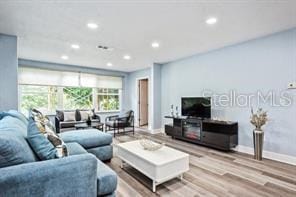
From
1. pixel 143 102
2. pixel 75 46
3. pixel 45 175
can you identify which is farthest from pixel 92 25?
pixel 143 102

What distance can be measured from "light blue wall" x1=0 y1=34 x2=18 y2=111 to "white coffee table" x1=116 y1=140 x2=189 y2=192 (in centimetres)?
259

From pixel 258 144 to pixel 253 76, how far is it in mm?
1429

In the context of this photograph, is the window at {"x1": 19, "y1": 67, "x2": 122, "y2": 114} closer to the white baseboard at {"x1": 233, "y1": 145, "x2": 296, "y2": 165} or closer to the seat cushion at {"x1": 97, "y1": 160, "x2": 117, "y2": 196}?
the seat cushion at {"x1": 97, "y1": 160, "x2": 117, "y2": 196}

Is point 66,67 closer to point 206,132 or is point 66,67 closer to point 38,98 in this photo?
point 38,98

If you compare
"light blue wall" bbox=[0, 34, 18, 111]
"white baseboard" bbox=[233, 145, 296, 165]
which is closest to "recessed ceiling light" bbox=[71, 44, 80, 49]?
"light blue wall" bbox=[0, 34, 18, 111]

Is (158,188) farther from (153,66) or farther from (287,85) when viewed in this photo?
(153,66)

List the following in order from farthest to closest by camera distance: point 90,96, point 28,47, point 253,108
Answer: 1. point 90,96
2. point 28,47
3. point 253,108

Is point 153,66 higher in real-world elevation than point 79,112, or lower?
higher

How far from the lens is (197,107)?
4.47 m

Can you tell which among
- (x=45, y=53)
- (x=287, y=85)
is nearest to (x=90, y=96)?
(x=45, y=53)

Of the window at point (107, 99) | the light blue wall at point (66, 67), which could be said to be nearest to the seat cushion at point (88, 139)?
the light blue wall at point (66, 67)

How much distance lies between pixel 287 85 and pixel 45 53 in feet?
19.3

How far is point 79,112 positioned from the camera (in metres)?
5.92

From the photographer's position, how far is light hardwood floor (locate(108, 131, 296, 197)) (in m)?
2.20
